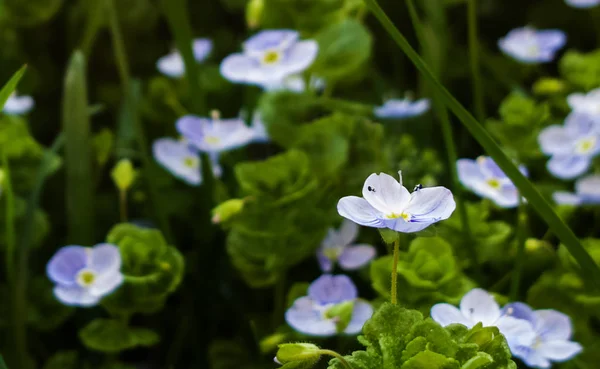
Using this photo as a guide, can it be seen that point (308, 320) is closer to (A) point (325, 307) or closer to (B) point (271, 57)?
(A) point (325, 307)

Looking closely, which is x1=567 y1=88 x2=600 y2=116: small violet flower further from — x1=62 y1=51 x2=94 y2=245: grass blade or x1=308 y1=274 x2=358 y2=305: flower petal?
x1=62 y1=51 x2=94 y2=245: grass blade

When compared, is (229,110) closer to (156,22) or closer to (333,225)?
(156,22)

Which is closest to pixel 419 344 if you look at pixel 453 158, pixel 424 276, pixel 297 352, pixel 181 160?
pixel 297 352

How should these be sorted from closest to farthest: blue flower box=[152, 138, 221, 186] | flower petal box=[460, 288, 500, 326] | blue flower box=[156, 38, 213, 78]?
flower petal box=[460, 288, 500, 326], blue flower box=[152, 138, 221, 186], blue flower box=[156, 38, 213, 78]

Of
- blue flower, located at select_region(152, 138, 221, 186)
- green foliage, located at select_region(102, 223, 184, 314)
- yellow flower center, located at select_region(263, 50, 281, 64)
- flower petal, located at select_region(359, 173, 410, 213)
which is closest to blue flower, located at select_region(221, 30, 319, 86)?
yellow flower center, located at select_region(263, 50, 281, 64)

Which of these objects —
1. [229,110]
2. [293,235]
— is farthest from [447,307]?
[229,110]

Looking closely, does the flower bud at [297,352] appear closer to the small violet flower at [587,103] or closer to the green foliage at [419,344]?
the green foliage at [419,344]
